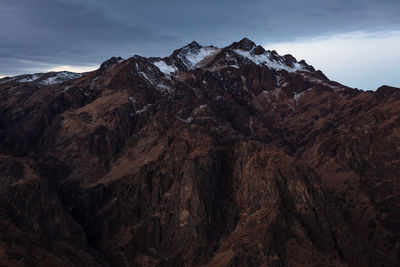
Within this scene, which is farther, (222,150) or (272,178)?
(222,150)

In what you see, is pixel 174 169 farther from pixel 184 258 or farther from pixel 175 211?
pixel 184 258

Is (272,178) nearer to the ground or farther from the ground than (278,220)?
farther from the ground

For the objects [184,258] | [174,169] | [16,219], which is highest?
[174,169]

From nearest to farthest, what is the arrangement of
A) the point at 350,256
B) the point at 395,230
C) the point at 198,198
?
the point at 350,256 < the point at 198,198 < the point at 395,230

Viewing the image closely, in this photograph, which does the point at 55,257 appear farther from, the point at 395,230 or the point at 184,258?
the point at 395,230

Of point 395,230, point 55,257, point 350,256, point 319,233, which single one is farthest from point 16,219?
point 395,230

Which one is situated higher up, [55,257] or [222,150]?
[222,150]

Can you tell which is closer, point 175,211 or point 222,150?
point 175,211

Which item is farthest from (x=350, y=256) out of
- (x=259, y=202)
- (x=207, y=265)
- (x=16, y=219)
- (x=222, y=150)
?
(x=16, y=219)

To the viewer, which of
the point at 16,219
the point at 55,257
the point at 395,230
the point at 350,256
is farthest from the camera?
the point at 395,230

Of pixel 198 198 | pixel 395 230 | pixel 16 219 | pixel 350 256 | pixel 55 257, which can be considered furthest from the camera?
pixel 395 230
